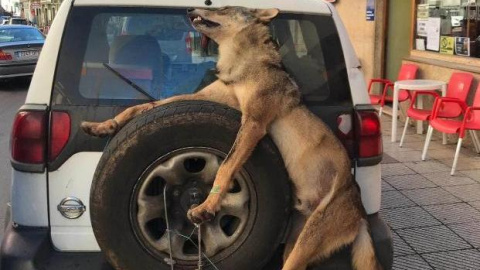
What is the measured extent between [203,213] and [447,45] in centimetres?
714

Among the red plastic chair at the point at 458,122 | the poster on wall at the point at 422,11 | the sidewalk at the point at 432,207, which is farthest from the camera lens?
the poster on wall at the point at 422,11

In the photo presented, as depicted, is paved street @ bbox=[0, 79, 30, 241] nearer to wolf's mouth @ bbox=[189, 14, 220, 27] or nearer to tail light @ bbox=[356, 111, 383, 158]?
wolf's mouth @ bbox=[189, 14, 220, 27]

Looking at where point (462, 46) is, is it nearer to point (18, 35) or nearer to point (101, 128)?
point (101, 128)

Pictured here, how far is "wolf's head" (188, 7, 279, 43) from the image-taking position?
8.63ft

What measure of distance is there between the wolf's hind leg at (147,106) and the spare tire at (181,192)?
0.15 metres

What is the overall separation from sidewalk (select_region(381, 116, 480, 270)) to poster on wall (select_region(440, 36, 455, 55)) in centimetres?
165

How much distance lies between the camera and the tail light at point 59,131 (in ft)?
8.64

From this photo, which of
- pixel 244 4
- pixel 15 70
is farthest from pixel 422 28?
pixel 15 70

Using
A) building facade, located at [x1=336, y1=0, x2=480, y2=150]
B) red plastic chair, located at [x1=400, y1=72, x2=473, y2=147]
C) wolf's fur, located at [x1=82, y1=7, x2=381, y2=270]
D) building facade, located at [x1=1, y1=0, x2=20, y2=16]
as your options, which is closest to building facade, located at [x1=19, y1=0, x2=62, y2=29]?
building facade, located at [x1=1, y1=0, x2=20, y2=16]

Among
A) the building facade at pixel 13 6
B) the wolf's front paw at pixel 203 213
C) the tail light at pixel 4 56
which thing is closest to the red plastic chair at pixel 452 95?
the wolf's front paw at pixel 203 213

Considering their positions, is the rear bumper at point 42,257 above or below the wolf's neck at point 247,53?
below

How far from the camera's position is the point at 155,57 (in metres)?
2.86

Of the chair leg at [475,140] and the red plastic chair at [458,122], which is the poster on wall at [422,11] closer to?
the red plastic chair at [458,122]

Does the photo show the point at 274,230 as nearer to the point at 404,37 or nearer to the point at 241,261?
the point at 241,261
